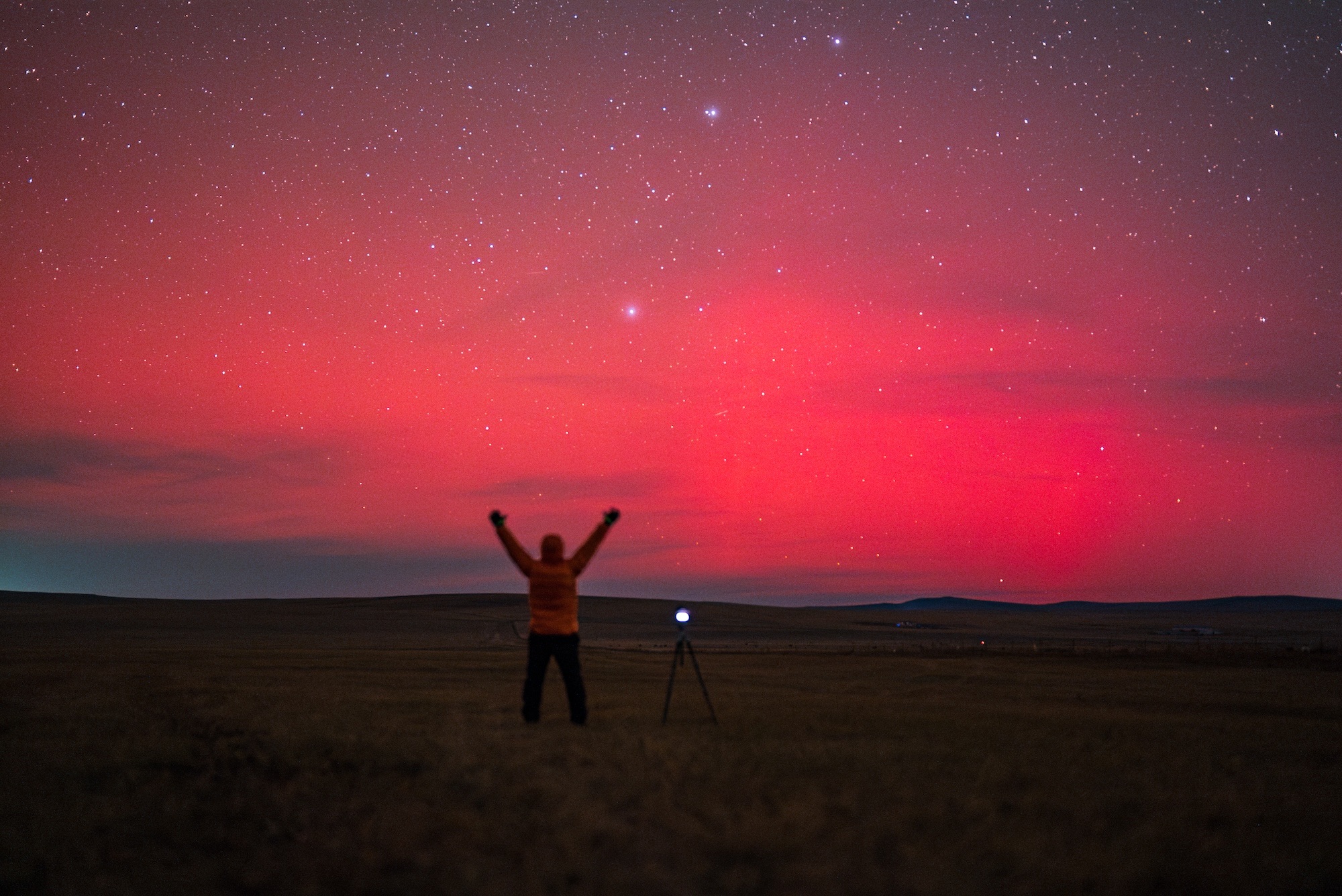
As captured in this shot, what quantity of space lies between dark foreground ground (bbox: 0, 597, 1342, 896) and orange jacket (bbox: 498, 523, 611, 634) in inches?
42.9

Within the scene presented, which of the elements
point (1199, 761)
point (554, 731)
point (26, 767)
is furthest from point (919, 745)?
point (26, 767)

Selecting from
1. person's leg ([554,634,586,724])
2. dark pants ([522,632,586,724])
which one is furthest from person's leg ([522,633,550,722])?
person's leg ([554,634,586,724])

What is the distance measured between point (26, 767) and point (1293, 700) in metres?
16.9

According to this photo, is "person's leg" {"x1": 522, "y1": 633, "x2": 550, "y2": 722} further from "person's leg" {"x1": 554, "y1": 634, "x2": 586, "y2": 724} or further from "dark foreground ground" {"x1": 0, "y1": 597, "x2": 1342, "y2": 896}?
"dark foreground ground" {"x1": 0, "y1": 597, "x2": 1342, "y2": 896}

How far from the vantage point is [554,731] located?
1150 centimetres

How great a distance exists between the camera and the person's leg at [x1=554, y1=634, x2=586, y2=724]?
12.0 m

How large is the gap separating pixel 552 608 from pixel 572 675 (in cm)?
73

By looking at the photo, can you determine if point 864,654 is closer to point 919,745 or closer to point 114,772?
point 919,745

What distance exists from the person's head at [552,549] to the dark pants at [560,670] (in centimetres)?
79

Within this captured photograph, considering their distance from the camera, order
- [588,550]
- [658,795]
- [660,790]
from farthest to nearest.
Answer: [588,550], [660,790], [658,795]

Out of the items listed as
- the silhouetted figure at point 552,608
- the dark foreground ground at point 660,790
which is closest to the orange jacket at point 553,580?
the silhouetted figure at point 552,608

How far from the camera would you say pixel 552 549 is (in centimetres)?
1217

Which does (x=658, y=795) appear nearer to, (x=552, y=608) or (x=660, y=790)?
(x=660, y=790)

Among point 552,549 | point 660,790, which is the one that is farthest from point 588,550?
point 660,790
